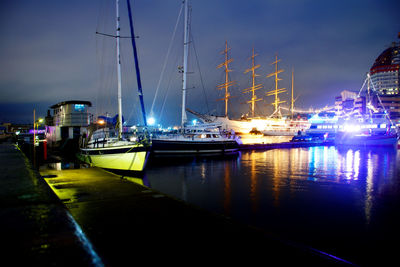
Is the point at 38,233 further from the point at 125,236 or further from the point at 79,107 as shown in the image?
the point at 79,107

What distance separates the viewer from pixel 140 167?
55.4 feet

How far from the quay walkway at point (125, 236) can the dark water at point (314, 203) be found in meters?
3.01

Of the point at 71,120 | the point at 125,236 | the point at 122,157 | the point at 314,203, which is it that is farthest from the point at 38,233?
the point at 71,120

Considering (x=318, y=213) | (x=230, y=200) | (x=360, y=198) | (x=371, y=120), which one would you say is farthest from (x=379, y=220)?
(x=371, y=120)

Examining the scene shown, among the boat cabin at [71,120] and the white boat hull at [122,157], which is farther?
the boat cabin at [71,120]

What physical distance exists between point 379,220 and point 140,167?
13616 mm

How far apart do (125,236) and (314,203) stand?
951cm

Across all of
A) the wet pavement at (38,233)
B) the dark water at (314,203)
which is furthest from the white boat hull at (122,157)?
the wet pavement at (38,233)

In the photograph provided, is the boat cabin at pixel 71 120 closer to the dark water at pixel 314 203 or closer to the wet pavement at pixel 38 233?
the dark water at pixel 314 203

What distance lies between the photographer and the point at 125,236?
16.1 ft

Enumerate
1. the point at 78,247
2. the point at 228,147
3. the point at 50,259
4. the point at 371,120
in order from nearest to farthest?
the point at 50,259, the point at 78,247, the point at 228,147, the point at 371,120

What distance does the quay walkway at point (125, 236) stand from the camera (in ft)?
10.1

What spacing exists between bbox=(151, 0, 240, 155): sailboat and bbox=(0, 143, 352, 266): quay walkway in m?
22.3

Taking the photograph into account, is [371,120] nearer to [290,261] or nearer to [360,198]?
[360,198]
